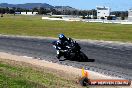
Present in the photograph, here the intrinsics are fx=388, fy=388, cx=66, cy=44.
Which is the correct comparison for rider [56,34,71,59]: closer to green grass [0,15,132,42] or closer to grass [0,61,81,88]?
grass [0,61,81,88]

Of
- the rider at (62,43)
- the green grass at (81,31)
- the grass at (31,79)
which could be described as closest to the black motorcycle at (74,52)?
the rider at (62,43)

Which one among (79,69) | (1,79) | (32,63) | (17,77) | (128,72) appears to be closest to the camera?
(1,79)

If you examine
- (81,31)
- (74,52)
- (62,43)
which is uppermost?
(62,43)

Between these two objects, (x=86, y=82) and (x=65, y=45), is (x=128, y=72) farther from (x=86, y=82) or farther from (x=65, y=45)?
(x=65, y=45)

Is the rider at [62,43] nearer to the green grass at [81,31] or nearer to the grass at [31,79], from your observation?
the grass at [31,79]

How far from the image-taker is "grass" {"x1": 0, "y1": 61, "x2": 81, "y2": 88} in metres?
14.3

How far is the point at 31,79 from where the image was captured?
16.1m

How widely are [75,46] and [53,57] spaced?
8.68 feet

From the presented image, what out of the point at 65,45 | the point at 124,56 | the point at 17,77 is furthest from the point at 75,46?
the point at 17,77

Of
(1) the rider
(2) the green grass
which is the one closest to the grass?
(1) the rider

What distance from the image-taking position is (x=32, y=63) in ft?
74.8

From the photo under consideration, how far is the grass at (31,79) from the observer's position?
14.3m

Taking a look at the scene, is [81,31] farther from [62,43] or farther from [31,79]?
[31,79]

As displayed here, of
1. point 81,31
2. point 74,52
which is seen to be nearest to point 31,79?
point 74,52
